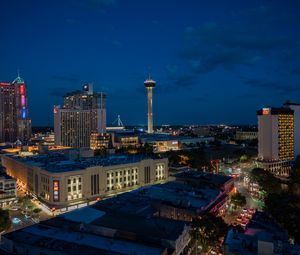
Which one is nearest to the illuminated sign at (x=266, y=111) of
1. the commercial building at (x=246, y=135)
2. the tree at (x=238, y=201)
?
the tree at (x=238, y=201)

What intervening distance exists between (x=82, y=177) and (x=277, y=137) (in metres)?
53.5

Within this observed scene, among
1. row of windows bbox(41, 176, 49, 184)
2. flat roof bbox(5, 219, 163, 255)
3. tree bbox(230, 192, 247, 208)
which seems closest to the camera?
flat roof bbox(5, 219, 163, 255)

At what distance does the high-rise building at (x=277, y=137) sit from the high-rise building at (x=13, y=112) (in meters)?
103

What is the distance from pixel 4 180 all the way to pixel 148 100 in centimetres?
11330

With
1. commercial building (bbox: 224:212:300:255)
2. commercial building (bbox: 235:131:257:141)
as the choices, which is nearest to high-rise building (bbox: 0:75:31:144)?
commercial building (bbox: 235:131:257:141)

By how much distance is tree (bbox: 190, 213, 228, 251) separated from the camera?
2539 cm

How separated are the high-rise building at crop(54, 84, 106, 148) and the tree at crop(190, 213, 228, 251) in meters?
100

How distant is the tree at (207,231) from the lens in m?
25.4

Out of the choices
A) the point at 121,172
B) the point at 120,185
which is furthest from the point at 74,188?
the point at 121,172

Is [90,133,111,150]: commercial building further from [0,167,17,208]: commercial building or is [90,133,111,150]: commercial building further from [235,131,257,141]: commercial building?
[235,131,257,141]: commercial building

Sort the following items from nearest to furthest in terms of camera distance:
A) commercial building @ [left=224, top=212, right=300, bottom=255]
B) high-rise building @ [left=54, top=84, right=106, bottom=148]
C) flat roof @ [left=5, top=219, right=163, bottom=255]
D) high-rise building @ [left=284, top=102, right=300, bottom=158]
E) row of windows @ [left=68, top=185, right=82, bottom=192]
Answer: commercial building @ [left=224, top=212, right=300, bottom=255], flat roof @ [left=5, top=219, right=163, bottom=255], row of windows @ [left=68, top=185, right=82, bottom=192], high-rise building @ [left=284, top=102, right=300, bottom=158], high-rise building @ [left=54, top=84, right=106, bottom=148]

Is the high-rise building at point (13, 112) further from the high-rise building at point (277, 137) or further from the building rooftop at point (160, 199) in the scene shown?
the building rooftop at point (160, 199)

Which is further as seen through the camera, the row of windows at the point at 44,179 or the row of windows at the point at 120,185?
the row of windows at the point at 120,185

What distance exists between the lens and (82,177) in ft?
154
